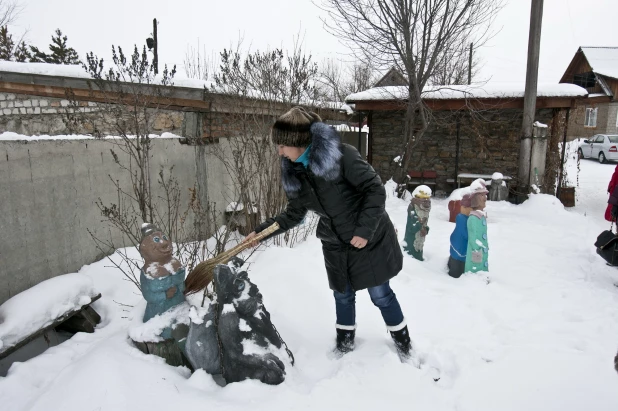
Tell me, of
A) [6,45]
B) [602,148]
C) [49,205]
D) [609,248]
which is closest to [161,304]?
[49,205]

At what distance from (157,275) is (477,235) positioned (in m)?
3.23

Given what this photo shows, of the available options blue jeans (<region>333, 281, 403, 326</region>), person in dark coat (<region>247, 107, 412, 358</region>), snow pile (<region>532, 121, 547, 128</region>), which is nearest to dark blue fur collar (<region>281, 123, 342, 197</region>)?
person in dark coat (<region>247, 107, 412, 358</region>)

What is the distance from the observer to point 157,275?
2.36 metres

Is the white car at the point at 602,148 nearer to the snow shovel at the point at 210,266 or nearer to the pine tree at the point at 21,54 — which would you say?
the snow shovel at the point at 210,266

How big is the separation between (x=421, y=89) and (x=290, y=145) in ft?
24.3

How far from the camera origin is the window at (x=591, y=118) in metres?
25.6

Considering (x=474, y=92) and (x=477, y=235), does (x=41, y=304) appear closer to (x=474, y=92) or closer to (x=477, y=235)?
(x=477, y=235)

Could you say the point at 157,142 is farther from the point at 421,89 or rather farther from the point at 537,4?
the point at 537,4

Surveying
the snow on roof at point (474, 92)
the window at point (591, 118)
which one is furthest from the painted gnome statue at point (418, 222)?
the window at point (591, 118)

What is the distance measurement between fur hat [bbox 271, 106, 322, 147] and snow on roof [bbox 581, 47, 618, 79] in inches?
1096

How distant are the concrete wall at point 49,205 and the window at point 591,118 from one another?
3049 centimetres

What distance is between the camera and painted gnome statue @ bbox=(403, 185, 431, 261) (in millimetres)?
4617

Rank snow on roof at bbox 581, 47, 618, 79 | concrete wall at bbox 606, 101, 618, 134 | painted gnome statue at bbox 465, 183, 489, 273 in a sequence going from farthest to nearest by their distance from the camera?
concrete wall at bbox 606, 101, 618, 134 < snow on roof at bbox 581, 47, 618, 79 < painted gnome statue at bbox 465, 183, 489, 273

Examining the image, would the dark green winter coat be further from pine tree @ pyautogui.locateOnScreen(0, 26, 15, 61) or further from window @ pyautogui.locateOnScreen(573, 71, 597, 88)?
window @ pyautogui.locateOnScreen(573, 71, 597, 88)
